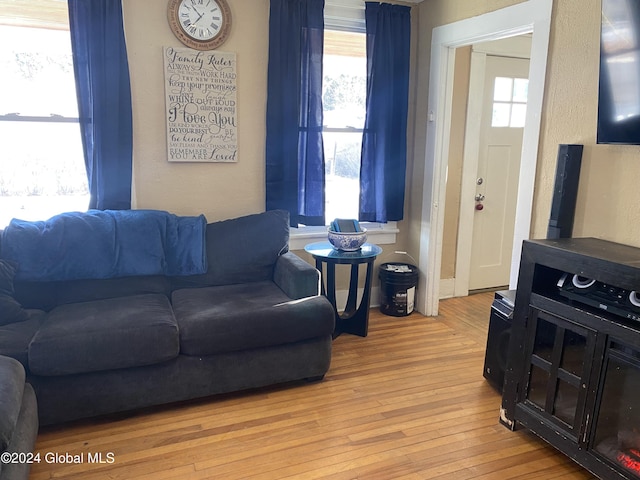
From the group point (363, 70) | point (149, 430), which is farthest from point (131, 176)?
point (363, 70)

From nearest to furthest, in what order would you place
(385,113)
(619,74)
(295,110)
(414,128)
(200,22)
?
(619,74) → (200,22) → (295,110) → (385,113) → (414,128)

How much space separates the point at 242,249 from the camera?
311cm

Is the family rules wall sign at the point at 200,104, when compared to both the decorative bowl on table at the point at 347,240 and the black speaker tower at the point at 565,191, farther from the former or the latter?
the black speaker tower at the point at 565,191

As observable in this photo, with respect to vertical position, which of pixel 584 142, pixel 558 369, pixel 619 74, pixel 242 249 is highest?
pixel 619 74

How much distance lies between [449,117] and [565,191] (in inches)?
53.0

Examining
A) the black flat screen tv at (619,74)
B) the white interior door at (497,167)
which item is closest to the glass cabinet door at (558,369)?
the black flat screen tv at (619,74)

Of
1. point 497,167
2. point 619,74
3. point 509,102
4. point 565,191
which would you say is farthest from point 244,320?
point 509,102

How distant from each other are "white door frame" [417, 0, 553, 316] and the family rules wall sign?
148 centimetres

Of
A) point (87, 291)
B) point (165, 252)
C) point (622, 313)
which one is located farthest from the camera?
point (165, 252)

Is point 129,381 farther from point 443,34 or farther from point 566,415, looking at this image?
point 443,34

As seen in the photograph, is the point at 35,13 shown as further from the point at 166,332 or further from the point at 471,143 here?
the point at 471,143

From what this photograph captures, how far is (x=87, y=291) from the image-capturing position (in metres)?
2.75

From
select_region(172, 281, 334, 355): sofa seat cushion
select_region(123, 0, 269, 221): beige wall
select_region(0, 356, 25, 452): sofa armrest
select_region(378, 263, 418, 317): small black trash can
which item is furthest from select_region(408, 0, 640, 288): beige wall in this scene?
select_region(0, 356, 25, 452): sofa armrest

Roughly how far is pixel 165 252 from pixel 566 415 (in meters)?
2.31
